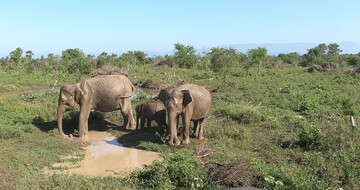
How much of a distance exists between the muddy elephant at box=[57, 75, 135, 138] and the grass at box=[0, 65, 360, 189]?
831mm

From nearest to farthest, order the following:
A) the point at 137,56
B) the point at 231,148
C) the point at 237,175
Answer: the point at 237,175
the point at 231,148
the point at 137,56

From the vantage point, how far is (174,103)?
346 inches

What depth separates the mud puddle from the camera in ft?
25.4

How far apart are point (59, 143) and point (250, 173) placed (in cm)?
614

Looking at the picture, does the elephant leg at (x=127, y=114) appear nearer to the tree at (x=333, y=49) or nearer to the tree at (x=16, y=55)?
the tree at (x=16, y=55)

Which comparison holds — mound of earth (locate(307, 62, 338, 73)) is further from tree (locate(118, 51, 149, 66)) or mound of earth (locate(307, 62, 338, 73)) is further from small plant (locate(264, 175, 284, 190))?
small plant (locate(264, 175, 284, 190))

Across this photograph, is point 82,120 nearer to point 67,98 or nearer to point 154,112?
point 67,98

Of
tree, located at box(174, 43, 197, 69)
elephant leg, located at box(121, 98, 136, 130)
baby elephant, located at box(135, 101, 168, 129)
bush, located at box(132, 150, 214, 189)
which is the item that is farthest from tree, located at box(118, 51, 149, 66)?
bush, located at box(132, 150, 214, 189)

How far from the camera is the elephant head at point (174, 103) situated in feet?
28.9

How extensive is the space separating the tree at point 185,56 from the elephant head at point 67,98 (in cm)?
2658

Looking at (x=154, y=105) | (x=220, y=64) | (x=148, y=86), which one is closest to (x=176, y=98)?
(x=154, y=105)

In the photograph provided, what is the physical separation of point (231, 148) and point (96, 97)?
5105 millimetres

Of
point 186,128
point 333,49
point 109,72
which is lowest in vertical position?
point 186,128

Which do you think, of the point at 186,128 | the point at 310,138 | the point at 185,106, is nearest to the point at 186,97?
the point at 185,106
